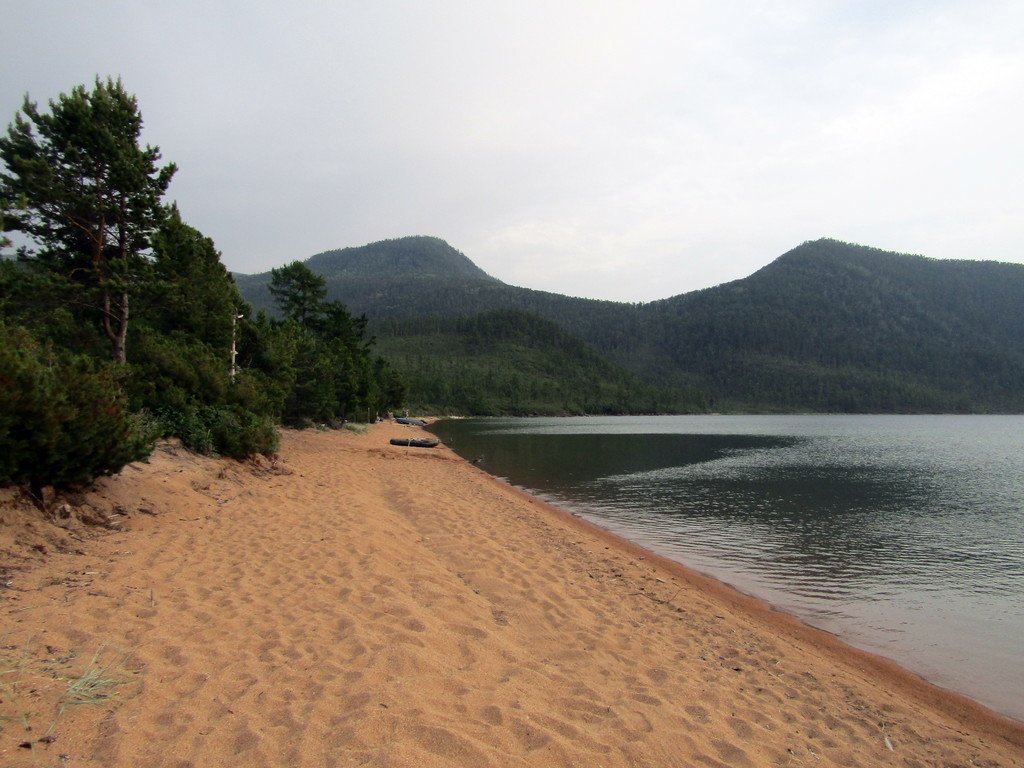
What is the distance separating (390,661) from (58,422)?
6.54 m

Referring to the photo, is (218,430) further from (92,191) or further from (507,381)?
(507,381)

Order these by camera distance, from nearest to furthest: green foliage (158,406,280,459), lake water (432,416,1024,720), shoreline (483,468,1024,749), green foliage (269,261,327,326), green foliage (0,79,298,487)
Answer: shoreline (483,468,1024,749)
lake water (432,416,1024,720)
green foliage (0,79,298,487)
green foliage (158,406,280,459)
green foliage (269,261,327,326)

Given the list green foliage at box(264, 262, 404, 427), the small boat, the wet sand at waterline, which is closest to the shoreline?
the wet sand at waterline

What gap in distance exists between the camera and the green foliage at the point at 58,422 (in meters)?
7.64

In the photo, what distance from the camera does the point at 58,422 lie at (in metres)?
8.23

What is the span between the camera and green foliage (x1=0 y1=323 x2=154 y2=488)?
25.1 ft

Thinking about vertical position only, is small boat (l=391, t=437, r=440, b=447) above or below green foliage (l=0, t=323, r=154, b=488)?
below

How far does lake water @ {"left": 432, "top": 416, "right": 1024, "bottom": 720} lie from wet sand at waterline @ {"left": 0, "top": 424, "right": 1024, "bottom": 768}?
1516 mm

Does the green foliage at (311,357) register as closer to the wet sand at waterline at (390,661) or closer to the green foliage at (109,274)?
the green foliage at (109,274)

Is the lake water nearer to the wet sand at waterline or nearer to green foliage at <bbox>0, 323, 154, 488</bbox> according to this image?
the wet sand at waterline

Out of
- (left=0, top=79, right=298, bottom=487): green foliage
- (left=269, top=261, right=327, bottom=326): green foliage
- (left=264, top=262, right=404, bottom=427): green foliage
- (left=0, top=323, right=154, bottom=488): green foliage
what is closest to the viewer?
(left=0, top=323, right=154, bottom=488): green foliage

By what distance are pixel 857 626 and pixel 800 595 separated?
173 centimetres

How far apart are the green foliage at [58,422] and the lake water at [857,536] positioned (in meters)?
12.6

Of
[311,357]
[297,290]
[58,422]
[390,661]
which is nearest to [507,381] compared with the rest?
[297,290]
